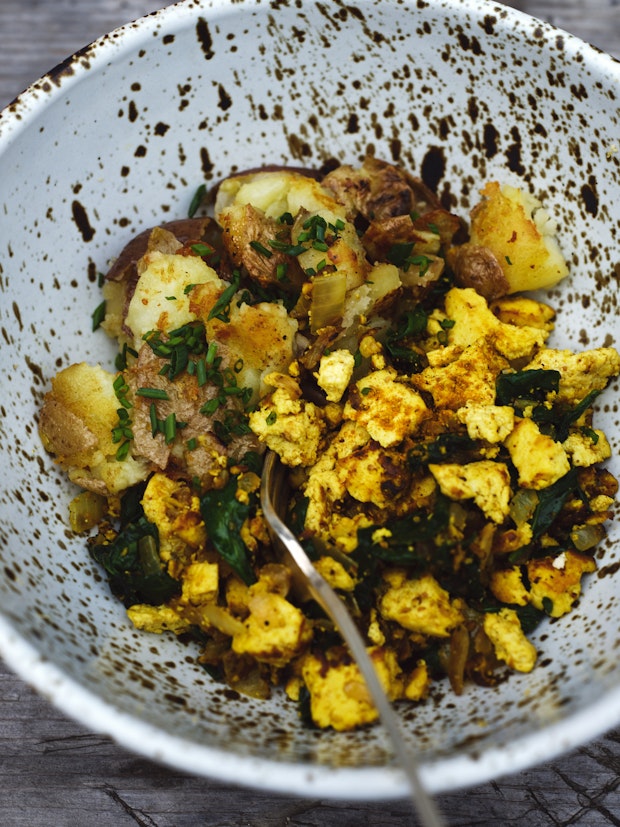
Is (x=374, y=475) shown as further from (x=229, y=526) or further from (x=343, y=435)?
(x=229, y=526)

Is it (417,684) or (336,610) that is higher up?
(336,610)

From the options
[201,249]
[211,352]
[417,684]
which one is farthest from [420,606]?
[201,249]

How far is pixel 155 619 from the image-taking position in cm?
178

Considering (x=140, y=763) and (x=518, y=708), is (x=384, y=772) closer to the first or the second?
(x=518, y=708)

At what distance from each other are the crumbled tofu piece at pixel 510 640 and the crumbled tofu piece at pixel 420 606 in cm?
8

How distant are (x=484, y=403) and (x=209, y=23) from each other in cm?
131

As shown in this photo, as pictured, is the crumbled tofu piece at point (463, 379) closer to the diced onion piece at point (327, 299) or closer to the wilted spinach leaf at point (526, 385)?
the wilted spinach leaf at point (526, 385)

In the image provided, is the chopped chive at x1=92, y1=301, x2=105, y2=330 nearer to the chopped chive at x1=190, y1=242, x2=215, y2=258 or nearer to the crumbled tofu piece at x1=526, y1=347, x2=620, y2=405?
the chopped chive at x1=190, y1=242, x2=215, y2=258

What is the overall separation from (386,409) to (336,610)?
521 millimetres

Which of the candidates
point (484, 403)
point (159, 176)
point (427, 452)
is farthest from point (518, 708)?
point (159, 176)

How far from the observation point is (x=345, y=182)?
2141 millimetres

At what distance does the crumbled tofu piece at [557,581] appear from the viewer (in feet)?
5.75

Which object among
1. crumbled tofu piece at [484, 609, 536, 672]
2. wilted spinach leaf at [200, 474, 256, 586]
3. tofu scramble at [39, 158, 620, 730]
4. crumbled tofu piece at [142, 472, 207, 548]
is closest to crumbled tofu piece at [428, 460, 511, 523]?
tofu scramble at [39, 158, 620, 730]

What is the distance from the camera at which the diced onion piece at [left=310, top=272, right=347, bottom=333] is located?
1.89 meters
